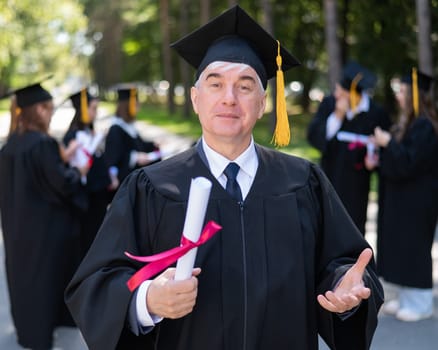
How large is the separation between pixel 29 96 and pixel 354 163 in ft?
11.2

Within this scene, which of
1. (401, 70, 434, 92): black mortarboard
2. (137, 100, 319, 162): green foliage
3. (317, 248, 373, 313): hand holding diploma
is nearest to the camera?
(317, 248, 373, 313): hand holding diploma

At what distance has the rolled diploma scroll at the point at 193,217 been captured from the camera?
6.09 feet

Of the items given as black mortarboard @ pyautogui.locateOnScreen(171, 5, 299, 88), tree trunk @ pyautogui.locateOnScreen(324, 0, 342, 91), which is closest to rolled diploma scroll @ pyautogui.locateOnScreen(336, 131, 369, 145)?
black mortarboard @ pyautogui.locateOnScreen(171, 5, 299, 88)

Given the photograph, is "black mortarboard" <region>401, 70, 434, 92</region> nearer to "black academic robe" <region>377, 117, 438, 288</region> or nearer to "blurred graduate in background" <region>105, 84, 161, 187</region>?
"black academic robe" <region>377, 117, 438, 288</region>

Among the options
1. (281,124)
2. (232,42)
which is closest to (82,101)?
(281,124)

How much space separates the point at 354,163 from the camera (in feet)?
23.2

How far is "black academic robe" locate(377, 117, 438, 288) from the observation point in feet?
19.1

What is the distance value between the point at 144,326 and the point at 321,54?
97.7 ft

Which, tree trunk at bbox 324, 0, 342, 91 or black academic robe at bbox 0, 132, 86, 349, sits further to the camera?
tree trunk at bbox 324, 0, 342, 91

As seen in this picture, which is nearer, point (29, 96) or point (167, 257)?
point (167, 257)

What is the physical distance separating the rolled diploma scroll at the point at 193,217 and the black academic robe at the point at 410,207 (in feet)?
13.5

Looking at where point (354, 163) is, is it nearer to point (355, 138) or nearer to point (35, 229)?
point (355, 138)

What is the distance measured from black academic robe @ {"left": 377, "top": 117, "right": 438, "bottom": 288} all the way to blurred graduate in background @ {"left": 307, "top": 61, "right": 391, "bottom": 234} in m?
0.76

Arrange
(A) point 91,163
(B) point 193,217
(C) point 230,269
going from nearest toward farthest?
(B) point 193,217 < (C) point 230,269 < (A) point 91,163
